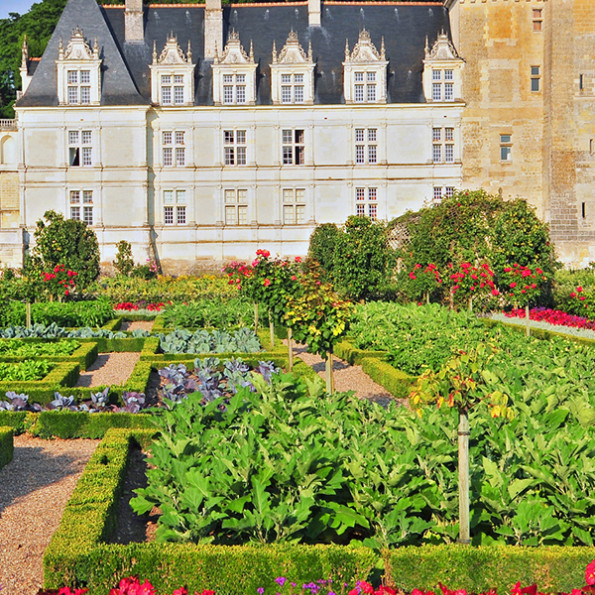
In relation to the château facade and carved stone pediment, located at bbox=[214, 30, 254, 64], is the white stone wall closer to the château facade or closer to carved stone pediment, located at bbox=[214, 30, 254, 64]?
the château facade

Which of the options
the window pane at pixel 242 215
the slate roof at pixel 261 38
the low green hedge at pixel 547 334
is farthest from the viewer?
the window pane at pixel 242 215

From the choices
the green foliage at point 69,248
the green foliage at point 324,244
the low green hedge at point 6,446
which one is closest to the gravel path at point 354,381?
the low green hedge at point 6,446

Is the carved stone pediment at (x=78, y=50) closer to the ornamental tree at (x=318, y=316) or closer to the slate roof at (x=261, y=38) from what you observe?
the slate roof at (x=261, y=38)

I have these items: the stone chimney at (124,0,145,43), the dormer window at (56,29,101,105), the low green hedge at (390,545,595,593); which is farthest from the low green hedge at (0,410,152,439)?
the stone chimney at (124,0,145,43)

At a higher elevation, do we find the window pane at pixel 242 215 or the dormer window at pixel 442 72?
the dormer window at pixel 442 72

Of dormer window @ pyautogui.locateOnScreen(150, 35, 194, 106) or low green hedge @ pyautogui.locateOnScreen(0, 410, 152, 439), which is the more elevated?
dormer window @ pyautogui.locateOnScreen(150, 35, 194, 106)

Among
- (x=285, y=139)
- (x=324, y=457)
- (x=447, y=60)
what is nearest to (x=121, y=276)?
(x=285, y=139)

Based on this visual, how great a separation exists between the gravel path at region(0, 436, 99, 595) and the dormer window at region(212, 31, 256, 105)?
23.3 meters

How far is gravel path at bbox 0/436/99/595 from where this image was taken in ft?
18.6

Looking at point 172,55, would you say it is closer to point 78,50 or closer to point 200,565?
point 78,50

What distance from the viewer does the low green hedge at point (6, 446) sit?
316 inches

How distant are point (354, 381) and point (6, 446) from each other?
5906 mm

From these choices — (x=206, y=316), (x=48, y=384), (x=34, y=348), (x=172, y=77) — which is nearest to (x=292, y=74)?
(x=172, y=77)

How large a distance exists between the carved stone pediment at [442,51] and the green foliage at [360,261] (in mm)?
12756
